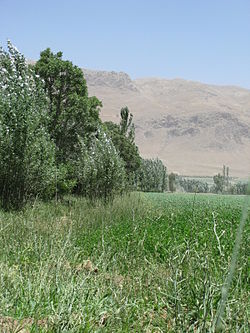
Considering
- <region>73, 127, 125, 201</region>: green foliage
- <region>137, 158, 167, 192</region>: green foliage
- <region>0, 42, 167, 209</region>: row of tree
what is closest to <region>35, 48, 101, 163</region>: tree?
<region>0, 42, 167, 209</region>: row of tree

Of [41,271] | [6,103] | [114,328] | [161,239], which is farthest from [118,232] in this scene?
[6,103]

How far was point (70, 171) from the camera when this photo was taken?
20.5m

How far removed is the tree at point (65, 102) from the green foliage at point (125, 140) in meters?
20.5

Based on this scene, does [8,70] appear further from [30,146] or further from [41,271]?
[41,271]

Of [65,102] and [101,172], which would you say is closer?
[101,172]

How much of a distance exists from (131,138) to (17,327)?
148ft

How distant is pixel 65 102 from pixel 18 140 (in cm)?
979

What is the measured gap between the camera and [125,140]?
148 feet

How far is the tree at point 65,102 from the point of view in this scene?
21.2 m

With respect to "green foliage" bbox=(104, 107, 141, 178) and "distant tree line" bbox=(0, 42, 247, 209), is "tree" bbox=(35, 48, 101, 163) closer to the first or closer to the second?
"distant tree line" bbox=(0, 42, 247, 209)

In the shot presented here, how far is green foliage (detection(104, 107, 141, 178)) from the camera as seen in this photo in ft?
144

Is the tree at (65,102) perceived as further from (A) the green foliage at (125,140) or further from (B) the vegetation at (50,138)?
(A) the green foliage at (125,140)

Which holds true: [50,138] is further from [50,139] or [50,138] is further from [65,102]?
[65,102]

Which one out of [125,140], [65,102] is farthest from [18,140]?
[125,140]
